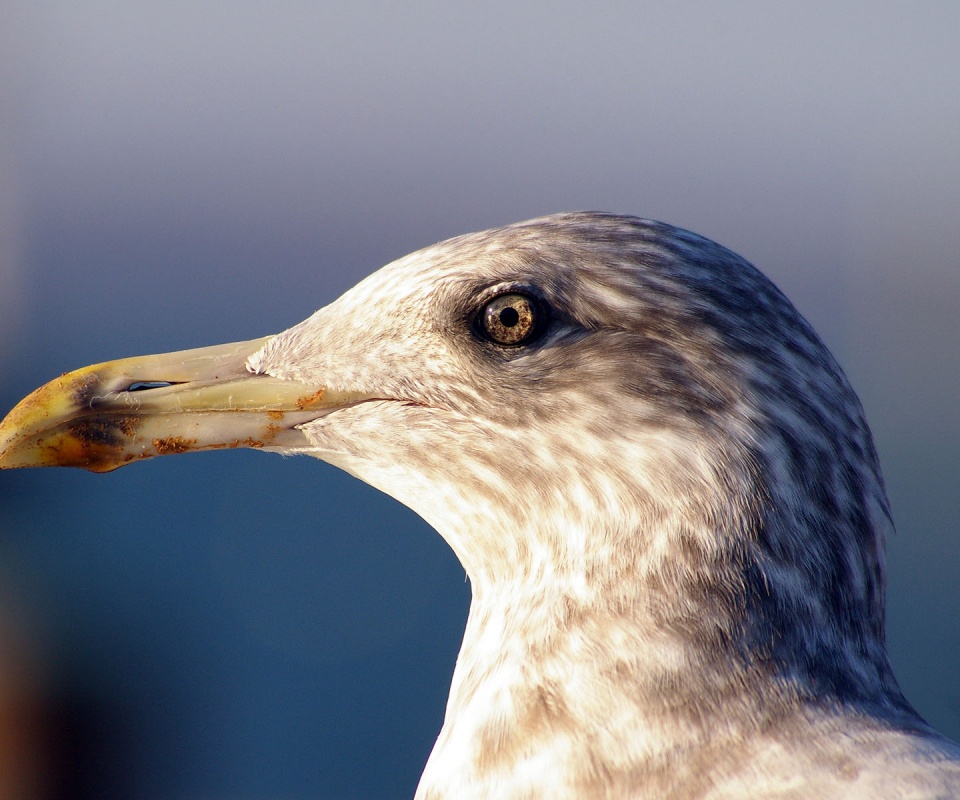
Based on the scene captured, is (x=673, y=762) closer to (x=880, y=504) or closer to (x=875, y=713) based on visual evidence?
(x=875, y=713)

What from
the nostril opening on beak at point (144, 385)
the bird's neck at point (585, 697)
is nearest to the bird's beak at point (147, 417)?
the nostril opening on beak at point (144, 385)

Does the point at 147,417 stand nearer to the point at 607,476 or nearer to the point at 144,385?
the point at 144,385

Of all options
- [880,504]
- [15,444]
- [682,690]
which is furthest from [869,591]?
[15,444]

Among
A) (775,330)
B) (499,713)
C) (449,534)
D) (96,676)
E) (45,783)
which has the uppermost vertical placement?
(775,330)

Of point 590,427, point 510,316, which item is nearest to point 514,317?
point 510,316

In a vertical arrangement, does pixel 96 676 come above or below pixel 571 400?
below

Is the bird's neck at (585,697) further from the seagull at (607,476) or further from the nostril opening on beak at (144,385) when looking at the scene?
the nostril opening on beak at (144,385)

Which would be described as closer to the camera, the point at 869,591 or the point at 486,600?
the point at 869,591
